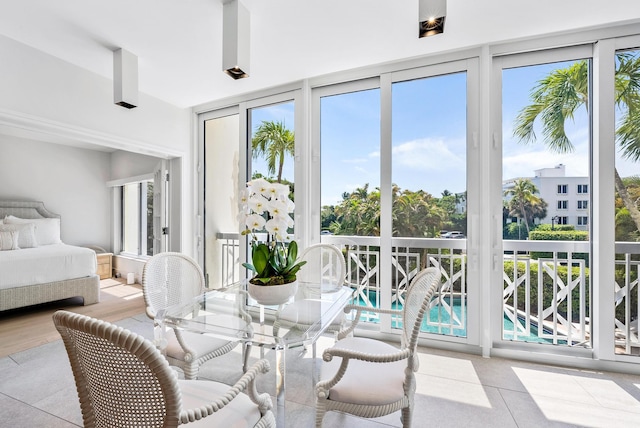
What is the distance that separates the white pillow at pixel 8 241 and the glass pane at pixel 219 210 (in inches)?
115

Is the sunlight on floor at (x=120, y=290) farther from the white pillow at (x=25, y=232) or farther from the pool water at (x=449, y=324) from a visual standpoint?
the pool water at (x=449, y=324)

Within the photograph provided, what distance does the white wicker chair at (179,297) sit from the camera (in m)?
1.63

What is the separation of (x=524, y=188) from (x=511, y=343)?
1.29m

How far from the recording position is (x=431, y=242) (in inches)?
106

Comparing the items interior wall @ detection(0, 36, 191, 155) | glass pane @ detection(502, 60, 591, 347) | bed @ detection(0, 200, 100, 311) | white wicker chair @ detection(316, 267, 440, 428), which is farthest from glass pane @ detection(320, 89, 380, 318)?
bed @ detection(0, 200, 100, 311)

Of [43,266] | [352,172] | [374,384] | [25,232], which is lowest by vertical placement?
[374,384]

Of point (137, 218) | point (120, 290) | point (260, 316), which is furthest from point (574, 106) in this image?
point (137, 218)

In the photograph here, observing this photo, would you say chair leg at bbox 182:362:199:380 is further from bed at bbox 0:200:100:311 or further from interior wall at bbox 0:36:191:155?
bed at bbox 0:200:100:311

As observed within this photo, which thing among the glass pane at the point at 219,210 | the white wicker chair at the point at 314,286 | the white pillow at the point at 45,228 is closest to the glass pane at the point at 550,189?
the white wicker chair at the point at 314,286

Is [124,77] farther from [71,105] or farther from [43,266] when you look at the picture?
[43,266]

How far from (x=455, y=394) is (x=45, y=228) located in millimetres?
6155

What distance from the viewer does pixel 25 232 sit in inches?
174

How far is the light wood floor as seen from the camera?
279cm

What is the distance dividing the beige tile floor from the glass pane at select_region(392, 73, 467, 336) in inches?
22.3
